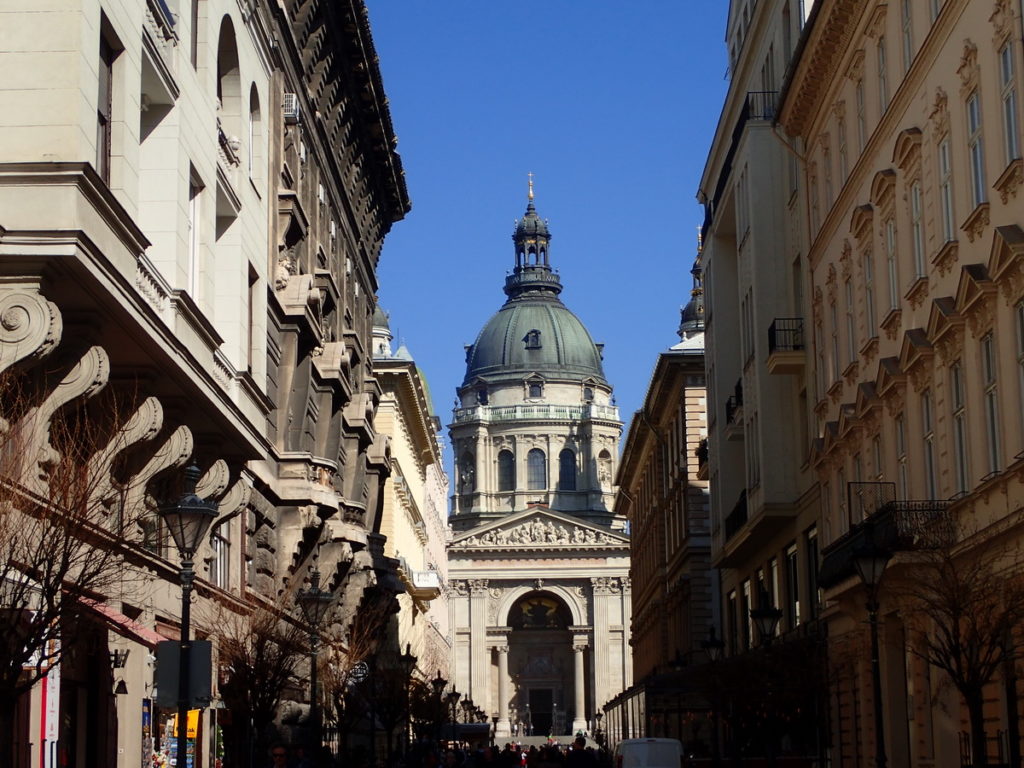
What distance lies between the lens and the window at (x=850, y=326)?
3456 cm

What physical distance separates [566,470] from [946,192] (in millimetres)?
153116

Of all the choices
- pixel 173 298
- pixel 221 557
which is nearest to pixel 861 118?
pixel 221 557

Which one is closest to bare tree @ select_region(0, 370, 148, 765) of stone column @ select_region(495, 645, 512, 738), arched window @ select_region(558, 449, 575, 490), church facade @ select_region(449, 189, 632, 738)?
church facade @ select_region(449, 189, 632, 738)

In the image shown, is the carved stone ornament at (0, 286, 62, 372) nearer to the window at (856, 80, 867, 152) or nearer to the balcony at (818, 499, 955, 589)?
the balcony at (818, 499, 955, 589)

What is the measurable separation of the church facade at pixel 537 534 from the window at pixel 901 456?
12626cm

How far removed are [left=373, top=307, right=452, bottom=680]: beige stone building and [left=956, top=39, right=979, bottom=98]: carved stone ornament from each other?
136 ft

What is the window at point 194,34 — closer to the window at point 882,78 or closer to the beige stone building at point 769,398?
the window at point 882,78

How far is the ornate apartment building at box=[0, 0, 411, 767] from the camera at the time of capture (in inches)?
719

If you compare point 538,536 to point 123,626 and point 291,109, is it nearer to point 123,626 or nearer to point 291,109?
point 291,109

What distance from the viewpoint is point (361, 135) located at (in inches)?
1951

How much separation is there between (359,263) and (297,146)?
14880 mm

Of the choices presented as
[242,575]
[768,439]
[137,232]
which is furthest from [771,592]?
[137,232]

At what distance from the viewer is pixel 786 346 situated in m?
41.5

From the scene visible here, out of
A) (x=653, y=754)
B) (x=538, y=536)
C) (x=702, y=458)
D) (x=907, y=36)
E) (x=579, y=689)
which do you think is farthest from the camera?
(x=538, y=536)
